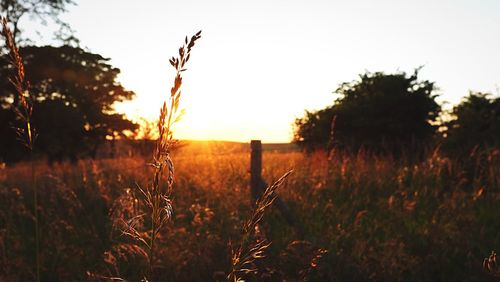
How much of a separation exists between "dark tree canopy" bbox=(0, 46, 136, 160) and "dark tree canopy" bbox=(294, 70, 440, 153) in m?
13.2

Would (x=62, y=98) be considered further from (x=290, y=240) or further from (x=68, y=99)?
(x=290, y=240)

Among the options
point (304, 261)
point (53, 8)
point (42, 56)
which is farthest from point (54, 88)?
point (304, 261)

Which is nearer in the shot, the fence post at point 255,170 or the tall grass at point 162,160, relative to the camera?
the tall grass at point 162,160

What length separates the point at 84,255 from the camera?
14.4ft

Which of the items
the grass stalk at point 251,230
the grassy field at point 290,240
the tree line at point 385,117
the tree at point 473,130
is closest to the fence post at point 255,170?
the grassy field at point 290,240

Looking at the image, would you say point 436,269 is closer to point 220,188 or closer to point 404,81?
point 220,188

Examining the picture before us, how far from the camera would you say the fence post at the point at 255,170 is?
5.91 metres

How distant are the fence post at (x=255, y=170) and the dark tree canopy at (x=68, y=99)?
19311mm

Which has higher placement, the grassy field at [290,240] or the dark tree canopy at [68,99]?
the dark tree canopy at [68,99]

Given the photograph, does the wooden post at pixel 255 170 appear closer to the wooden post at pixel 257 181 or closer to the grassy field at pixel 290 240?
the wooden post at pixel 257 181

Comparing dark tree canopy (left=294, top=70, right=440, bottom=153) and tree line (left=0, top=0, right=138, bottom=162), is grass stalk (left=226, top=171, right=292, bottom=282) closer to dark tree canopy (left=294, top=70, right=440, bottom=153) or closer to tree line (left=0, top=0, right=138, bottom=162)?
dark tree canopy (left=294, top=70, right=440, bottom=153)

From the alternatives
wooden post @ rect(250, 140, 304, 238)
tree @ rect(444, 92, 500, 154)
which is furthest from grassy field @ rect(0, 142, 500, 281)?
tree @ rect(444, 92, 500, 154)

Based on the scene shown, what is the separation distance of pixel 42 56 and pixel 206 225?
2282 centimetres

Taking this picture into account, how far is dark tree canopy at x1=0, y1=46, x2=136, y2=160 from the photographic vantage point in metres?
23.3
